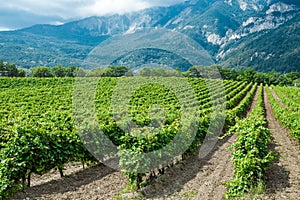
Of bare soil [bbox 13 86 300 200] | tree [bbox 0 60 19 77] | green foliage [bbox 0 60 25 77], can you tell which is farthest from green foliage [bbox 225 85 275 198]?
tree [bbox 0 60 19 77]

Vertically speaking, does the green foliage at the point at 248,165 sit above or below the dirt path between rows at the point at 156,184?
above

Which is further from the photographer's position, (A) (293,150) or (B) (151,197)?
(A) (293,150)

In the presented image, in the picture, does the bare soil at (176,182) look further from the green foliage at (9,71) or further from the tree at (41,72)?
the green foliage at (9,71)

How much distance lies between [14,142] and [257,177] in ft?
24.2

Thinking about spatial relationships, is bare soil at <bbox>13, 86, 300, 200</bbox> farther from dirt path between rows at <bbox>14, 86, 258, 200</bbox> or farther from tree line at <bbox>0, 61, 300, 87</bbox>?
tree line at <bbox>0, 61, 300, 87</bbox>

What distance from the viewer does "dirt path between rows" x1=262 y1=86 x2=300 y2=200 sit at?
24.0ft

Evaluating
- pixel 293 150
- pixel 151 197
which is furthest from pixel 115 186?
pixel 293 150

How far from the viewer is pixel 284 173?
9023 millimetres

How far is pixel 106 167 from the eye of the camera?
10.7 metres

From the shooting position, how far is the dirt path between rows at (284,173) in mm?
7328

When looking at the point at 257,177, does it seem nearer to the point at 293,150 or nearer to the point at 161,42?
the point at 293,150

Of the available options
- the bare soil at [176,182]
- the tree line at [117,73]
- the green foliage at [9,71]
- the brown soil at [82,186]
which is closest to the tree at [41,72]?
the tree line at [117,73]

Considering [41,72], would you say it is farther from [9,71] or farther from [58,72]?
[9,71]

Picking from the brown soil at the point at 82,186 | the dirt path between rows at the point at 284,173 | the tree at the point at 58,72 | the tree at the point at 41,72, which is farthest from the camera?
the tree at the point at 58,72
